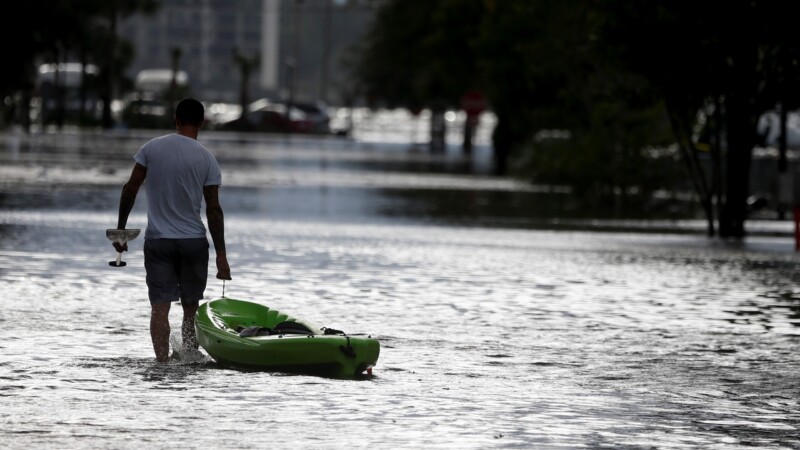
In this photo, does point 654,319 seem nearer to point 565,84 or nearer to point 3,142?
point 565,84

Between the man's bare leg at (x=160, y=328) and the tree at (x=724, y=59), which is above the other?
the tree at (x=724, y=59)

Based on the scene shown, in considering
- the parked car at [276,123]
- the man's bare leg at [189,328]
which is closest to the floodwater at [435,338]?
the man's bare leg at [189,328]

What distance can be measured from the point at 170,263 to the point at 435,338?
2610 mm

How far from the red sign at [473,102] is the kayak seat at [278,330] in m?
55.1

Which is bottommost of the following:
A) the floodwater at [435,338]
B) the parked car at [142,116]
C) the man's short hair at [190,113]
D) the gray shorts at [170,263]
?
the floodwater at [435,338]

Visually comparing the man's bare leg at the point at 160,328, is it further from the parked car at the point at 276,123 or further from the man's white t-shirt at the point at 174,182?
the parked car at the point at 276,123

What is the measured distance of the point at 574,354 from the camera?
519 inches

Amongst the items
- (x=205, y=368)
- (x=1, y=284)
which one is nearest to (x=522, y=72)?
(x=1, y=284)

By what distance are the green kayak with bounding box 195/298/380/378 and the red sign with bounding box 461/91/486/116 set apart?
5491 cm

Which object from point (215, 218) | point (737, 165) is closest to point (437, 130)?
point (737, 165)

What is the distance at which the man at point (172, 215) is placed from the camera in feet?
39.0

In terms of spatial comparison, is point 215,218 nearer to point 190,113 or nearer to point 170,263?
point 170,263

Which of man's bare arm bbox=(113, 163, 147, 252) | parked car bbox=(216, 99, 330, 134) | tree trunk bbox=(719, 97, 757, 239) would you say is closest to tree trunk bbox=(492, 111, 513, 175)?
tree trunk bbox=(719, 97, 757, 239)

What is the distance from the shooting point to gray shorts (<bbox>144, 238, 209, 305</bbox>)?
1188 centimetres
